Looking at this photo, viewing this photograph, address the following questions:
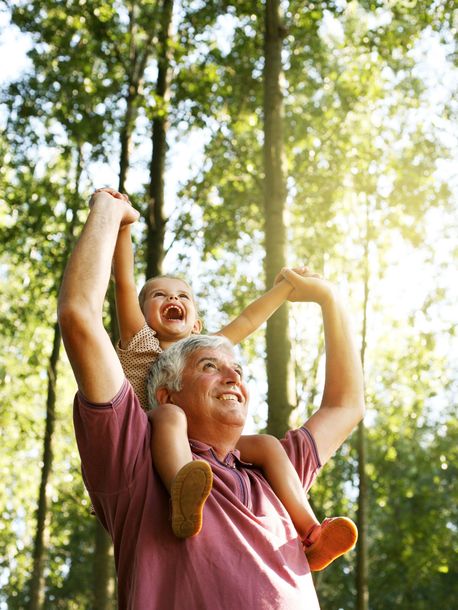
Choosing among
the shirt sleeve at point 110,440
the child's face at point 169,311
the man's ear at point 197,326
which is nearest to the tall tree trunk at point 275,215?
the man's ear at point 197,326

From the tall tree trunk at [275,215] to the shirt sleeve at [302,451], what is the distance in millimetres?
4085

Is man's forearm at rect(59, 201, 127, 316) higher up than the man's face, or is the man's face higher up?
man's forearm at rect(59, 201, 127, 316)

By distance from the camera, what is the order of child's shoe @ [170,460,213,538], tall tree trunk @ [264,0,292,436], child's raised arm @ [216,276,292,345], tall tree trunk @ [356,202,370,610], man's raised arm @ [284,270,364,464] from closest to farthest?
child's shoe @ [170,460,213,538], man's raised arm @ [284,270,364,464], child's raised arm @ [216,276,292,345], tall tree trunk @ [264,0,292,436], tall tree trunk @ [356,202,370,610]

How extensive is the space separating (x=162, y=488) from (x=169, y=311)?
1.60 meters

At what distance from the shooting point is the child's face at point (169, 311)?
409 cm

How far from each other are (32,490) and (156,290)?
19130 millimetres

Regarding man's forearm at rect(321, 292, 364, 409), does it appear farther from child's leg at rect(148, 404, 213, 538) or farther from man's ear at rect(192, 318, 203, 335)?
man's ear at rect(192, 318, 203, 335)

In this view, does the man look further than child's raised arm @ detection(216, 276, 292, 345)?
No

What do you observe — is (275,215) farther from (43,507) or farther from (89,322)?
(43,507)

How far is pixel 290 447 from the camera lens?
10.0 ft

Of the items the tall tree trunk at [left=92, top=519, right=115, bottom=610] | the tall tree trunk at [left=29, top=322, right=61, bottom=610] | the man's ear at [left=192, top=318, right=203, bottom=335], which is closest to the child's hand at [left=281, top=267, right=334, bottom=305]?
the man's ear at [left=192, top=318, right=203, bottom=335]

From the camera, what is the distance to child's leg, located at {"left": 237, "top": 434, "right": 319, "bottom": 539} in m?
2.97

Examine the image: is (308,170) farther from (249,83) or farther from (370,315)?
(370,315)

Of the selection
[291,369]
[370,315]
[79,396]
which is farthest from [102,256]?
[370,315]
